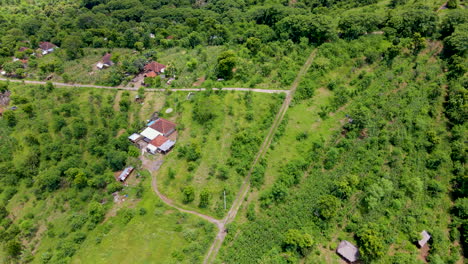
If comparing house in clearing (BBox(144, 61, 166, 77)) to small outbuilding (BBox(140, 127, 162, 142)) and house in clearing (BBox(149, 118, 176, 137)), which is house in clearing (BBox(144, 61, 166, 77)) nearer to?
house in clearing (BBox(149, 118, 176, 137))

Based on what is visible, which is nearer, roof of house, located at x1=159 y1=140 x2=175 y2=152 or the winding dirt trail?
the winding dirt trail

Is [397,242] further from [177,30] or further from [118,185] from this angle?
[177,30]

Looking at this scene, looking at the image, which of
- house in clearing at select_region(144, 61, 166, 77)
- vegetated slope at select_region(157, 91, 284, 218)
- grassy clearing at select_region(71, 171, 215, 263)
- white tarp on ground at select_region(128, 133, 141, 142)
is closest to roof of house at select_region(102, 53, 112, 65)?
house in clearing at select_region(144, 61, 166, 77)

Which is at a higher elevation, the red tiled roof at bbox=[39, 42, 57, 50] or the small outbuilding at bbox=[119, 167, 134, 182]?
the red tiled roof at bbox=[39, 42, 57, 50]

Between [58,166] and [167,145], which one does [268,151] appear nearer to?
[167,145]

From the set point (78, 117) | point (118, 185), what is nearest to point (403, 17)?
point (118, 185)
